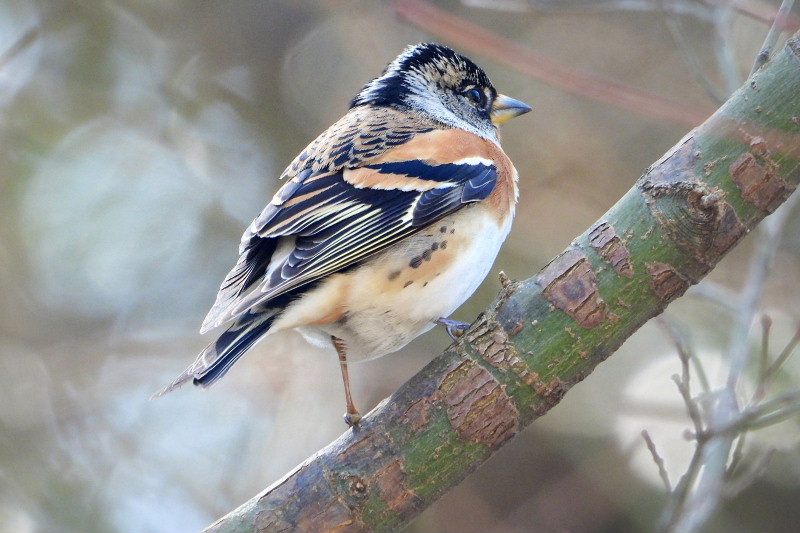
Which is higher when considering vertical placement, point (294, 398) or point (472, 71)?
point (472, 71)

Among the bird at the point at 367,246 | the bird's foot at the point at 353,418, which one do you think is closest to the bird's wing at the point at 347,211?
the bird at the point at 367,246

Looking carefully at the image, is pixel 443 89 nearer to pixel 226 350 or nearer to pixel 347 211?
pixel 347 211

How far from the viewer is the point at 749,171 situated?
232 centimetres

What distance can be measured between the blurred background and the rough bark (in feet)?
7.42

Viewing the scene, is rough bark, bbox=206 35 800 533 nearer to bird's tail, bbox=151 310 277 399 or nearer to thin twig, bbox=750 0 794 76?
thin twig, bbox=750 0 794 76

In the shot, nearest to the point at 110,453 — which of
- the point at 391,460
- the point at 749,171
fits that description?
the point at 391,460

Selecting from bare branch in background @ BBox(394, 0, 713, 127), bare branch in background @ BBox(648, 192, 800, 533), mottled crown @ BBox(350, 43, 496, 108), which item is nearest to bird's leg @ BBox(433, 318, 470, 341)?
bare branch in background @ BBox(648, 192, 800, 533)

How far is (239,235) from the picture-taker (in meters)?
5.91

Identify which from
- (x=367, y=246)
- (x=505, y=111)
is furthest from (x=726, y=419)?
(x=505, y=111)

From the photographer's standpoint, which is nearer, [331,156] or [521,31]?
[331,156]

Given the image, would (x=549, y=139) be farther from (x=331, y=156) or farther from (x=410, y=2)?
(x=410, y=2)

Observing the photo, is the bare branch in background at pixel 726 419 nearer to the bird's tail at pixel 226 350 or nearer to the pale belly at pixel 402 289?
the pale belly at pixel 402 289

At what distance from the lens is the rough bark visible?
233 centimetres

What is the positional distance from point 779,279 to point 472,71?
2.02m
